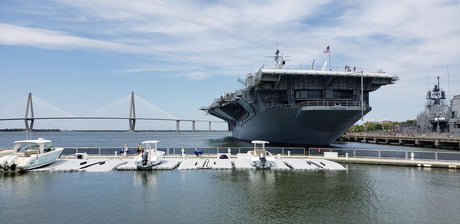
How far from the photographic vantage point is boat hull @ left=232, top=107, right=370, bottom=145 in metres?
39.7

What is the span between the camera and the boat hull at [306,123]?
3972 cm

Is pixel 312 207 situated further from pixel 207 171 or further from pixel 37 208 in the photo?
pixel 37 208

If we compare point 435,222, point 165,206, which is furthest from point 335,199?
point 165,206

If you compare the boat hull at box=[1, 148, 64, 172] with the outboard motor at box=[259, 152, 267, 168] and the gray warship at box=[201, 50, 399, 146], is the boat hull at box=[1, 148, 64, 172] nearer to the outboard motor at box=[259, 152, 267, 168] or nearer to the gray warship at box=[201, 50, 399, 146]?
the outboard motor at box=[259, 152, 267, 168]

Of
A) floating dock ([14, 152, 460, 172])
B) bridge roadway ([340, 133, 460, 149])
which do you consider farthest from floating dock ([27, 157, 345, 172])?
bridge roadway ([340, 133, 460, 149])

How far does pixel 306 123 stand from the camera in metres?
42.2

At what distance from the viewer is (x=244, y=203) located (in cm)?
1584

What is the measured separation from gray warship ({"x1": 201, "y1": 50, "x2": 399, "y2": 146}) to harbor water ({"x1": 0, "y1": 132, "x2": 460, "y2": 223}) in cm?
1638

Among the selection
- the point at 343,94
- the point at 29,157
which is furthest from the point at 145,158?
the point at 343,94

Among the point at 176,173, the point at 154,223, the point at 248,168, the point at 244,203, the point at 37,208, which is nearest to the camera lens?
the point at 154,223

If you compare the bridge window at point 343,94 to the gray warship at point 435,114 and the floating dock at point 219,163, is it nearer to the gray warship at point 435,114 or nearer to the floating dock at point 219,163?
the floating dock at point 219,163

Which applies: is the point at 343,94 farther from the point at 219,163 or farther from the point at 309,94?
the point at 219,163

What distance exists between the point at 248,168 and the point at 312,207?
10856mm

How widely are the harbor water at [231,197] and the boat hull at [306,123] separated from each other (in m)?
15.7
